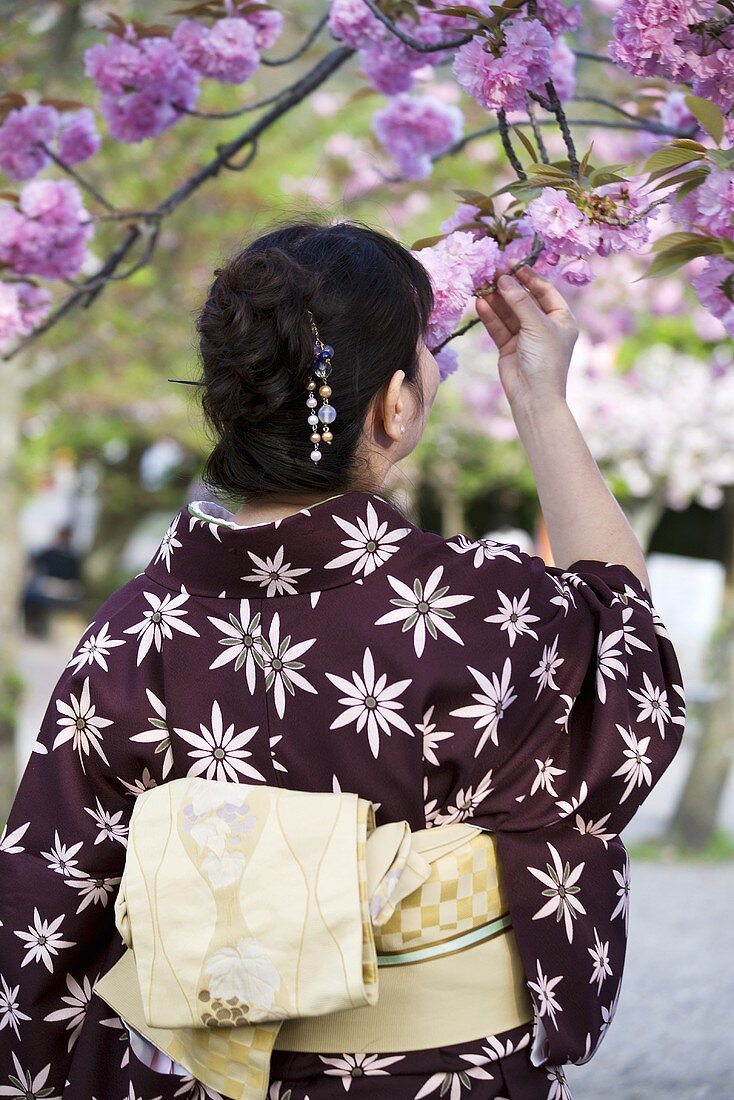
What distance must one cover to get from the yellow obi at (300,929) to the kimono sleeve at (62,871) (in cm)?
12

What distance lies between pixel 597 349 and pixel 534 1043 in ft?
22.3

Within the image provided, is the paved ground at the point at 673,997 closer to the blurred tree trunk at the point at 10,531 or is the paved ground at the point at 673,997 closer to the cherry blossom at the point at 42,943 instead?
the cherry blossom at the point at 42,943

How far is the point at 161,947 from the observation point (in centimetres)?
121

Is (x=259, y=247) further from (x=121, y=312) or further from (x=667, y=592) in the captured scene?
(x=667, y=592)

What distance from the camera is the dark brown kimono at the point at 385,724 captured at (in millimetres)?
1277

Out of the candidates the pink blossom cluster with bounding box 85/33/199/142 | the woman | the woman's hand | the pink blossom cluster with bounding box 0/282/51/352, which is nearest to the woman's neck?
the woman

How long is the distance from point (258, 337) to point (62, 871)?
71 cm

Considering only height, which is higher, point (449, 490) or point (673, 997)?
point (673, 997)

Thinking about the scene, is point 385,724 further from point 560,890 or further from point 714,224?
point 714,224

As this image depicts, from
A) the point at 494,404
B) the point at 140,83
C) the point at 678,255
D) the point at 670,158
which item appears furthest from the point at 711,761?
the point at 670,158

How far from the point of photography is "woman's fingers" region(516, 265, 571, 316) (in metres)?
1.67

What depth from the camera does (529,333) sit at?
163 cm

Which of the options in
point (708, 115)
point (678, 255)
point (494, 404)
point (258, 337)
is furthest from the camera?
point (494, 404)

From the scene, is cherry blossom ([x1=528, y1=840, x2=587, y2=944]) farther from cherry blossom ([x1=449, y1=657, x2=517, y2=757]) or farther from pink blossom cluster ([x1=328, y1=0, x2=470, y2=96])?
pink blossom cluster ([x1=328, y1=0, x2=470, y2=96])
